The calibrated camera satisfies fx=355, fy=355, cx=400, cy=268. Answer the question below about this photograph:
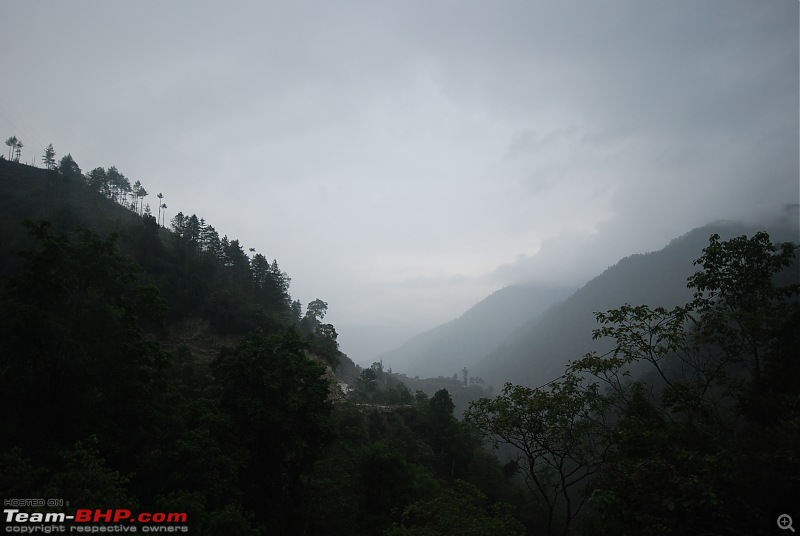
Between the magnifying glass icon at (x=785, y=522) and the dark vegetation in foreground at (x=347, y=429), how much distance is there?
100mm

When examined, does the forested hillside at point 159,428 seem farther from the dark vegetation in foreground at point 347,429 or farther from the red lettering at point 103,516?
the red lettering at point 103,516

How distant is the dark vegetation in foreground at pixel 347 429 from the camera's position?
24.5 ft

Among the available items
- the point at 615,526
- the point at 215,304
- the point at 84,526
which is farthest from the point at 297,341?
the point at 215,304

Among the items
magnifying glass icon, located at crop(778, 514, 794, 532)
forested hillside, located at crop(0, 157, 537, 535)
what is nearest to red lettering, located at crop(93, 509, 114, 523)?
forested hillside, located at crop(0, 157, 537, 535)

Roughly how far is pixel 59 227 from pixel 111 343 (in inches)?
1469

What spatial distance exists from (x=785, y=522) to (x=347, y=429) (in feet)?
94.1

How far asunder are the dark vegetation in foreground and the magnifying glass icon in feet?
0.33

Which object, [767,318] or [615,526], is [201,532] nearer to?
[615,526]

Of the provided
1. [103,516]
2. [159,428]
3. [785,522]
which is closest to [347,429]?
[159,428]

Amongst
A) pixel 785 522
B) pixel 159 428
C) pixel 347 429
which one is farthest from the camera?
pixel 347 429

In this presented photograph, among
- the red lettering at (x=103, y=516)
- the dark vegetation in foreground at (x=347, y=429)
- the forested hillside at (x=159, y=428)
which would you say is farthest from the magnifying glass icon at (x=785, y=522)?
the red lettering at (x=103, y=516)

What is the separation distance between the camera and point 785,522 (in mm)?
5949

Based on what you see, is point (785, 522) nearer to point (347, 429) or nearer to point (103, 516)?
point (103, 516)

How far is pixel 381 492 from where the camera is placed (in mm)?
23234
